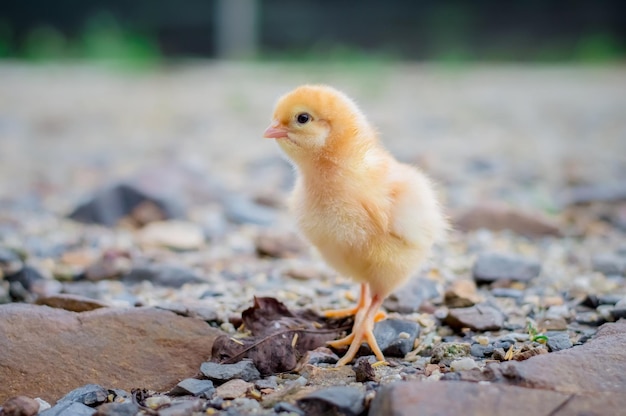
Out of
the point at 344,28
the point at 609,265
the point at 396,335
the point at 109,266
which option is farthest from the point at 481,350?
the point at 344,28

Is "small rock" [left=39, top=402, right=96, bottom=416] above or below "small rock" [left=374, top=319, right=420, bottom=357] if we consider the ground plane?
below

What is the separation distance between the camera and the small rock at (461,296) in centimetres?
339

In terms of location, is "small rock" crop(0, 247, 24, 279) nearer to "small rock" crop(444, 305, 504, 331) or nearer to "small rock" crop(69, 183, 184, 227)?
"small rock" crop(69, 183, 184, 227)

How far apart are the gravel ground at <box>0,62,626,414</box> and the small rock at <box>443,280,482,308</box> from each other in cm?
1

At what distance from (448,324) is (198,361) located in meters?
1.07

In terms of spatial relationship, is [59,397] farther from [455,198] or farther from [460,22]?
[460,22]

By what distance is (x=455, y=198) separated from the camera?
5.80m

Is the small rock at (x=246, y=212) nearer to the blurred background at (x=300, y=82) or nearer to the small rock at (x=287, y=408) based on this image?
the blurred background at (x=300, y=82)

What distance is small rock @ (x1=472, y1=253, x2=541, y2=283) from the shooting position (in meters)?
3.78

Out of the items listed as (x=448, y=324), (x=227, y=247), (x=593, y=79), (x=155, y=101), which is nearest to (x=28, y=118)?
(x=155, y=101)

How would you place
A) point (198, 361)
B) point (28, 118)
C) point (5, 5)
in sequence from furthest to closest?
1. point (5, 5)
2. point (28, 118)
3. point (198, 361)

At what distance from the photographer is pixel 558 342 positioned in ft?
9.18

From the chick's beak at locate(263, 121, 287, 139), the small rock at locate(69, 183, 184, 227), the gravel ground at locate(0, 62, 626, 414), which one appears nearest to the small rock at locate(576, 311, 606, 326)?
the gravel ground at locate(0, 62, 626, 414)

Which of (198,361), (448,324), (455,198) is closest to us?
(198,361)
